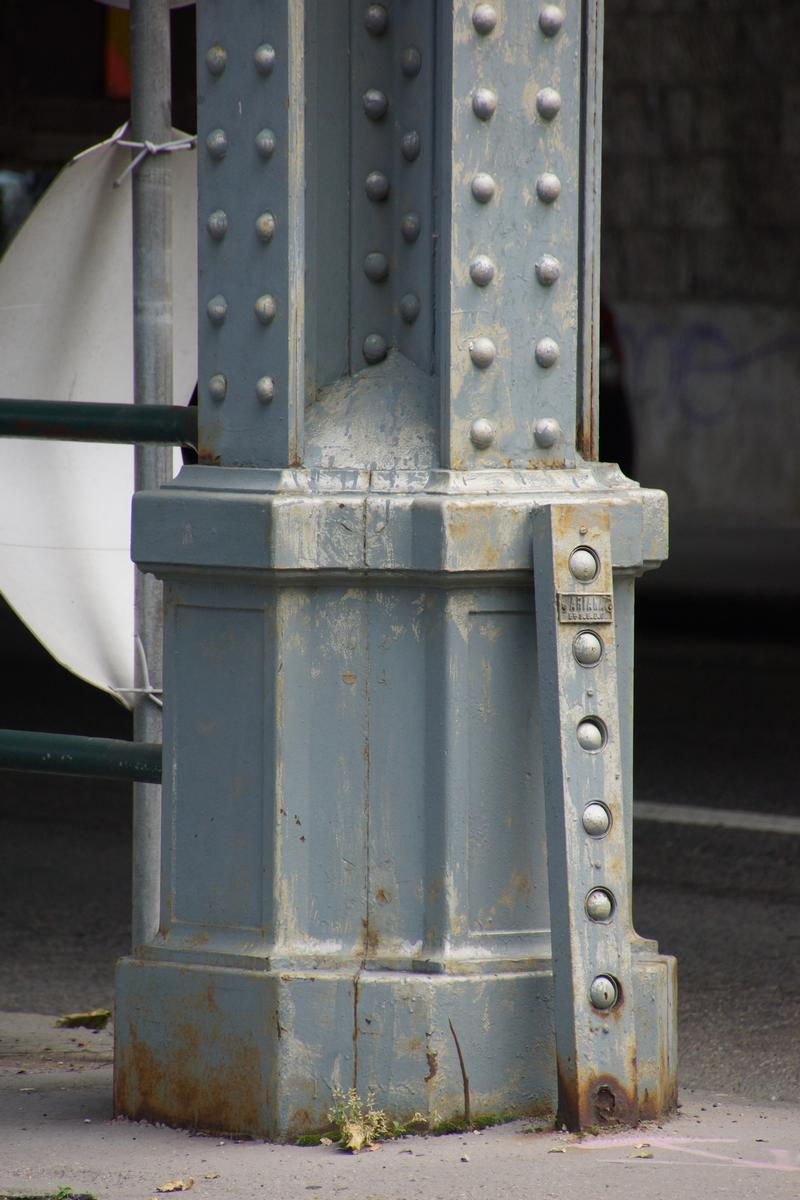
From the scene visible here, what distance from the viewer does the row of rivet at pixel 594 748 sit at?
318cm

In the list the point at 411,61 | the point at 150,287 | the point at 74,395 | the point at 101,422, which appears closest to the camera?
the point at 411,61

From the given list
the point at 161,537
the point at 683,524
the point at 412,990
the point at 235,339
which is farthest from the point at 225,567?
the point at 683,524


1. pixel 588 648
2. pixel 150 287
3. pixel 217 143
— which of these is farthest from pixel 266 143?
pixel 588 648

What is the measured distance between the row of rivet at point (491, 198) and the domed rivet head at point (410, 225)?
0.12 metres

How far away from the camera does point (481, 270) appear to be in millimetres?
3244

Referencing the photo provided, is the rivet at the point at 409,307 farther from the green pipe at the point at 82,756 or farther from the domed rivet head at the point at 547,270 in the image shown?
the green pipe at the point at 82,756

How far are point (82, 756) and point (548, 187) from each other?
1191 mm

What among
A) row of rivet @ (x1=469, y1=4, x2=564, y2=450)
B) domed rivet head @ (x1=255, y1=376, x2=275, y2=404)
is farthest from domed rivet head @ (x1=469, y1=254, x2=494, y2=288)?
domed rivet head @ (x1=255, y1=376, x2=275, y2=404)

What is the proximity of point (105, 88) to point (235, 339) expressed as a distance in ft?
55.2

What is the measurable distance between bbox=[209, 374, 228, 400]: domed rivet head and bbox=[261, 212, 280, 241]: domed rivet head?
0.24 metres

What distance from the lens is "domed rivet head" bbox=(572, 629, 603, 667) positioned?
321cm

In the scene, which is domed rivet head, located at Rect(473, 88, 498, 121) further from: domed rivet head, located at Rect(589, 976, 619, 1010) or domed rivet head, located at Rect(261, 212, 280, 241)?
domed rivet head, located at Rect(589, 976, 619, 1010)

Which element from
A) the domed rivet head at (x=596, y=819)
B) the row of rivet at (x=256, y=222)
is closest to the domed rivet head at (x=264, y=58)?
the row of rivet at (x=256, y=222)

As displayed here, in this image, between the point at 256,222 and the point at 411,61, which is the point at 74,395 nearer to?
the point at 256,222
